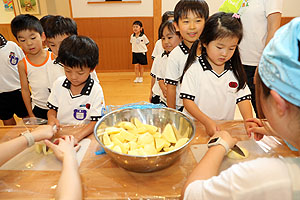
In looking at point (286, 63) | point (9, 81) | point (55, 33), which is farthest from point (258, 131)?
point (9, 81)

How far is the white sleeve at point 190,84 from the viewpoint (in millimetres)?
1188

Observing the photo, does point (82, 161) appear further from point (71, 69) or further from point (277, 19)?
point (277, 19)

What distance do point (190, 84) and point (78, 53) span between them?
62cm

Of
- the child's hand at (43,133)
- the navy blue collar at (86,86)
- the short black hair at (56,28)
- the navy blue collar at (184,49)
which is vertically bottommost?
the child's hand at (43,133)

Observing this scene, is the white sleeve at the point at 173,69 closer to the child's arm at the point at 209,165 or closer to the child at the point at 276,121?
the child's arm at the point at 209,165

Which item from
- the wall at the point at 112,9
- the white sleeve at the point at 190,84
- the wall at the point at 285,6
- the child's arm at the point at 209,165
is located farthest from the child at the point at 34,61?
the wall at the point at 285,6

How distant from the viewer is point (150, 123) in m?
0.99

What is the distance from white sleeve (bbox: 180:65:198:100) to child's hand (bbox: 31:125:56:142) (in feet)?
2.19

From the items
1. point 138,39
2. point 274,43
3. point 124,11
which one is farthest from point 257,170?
point 124,11

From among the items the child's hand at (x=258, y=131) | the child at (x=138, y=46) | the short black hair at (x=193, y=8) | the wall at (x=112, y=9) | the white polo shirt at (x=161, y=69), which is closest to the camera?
the child's hand at (x=258, y=131)

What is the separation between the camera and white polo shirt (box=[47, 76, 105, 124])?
1.20 m

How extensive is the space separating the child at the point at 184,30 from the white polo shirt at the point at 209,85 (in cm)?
25

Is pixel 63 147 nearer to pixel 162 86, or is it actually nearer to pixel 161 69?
pixel 162 86

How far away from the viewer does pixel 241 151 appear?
2.65ft
